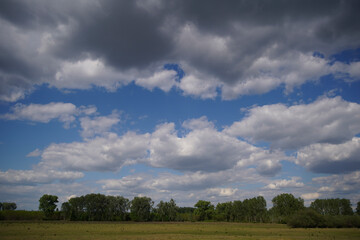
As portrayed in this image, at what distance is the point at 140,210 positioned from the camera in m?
150

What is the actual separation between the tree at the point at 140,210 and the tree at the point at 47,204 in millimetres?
44263

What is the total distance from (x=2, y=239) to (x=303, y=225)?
272 feet

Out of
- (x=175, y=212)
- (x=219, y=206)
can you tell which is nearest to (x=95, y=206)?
(x=175, y=212)

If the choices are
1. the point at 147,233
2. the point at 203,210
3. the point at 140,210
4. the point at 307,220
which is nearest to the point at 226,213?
the point at 203,210

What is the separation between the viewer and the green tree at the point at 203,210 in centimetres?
17600

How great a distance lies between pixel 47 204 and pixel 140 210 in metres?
52.4

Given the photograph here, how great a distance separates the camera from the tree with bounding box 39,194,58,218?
454 feet

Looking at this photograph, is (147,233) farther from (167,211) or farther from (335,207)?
(335,207)

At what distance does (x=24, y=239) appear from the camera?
3312 centimetres

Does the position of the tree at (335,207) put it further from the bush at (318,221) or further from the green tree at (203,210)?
the bush at (318,221)

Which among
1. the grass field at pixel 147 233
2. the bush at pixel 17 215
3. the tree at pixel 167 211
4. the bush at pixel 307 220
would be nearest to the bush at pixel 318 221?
the bush at pixel 307 220

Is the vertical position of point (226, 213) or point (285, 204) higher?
→ point (285, 204)

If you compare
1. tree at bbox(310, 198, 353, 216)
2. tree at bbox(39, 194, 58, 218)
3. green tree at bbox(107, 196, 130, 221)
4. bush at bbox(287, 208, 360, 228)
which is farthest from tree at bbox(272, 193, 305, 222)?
tree at bbox(39, 194, 58, 218)

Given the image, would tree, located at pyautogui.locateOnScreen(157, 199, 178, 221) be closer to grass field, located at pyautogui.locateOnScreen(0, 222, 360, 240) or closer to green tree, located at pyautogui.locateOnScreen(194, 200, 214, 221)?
green tree, located at pyautogui.locateOnScreen(194, 200, 214, 221)
